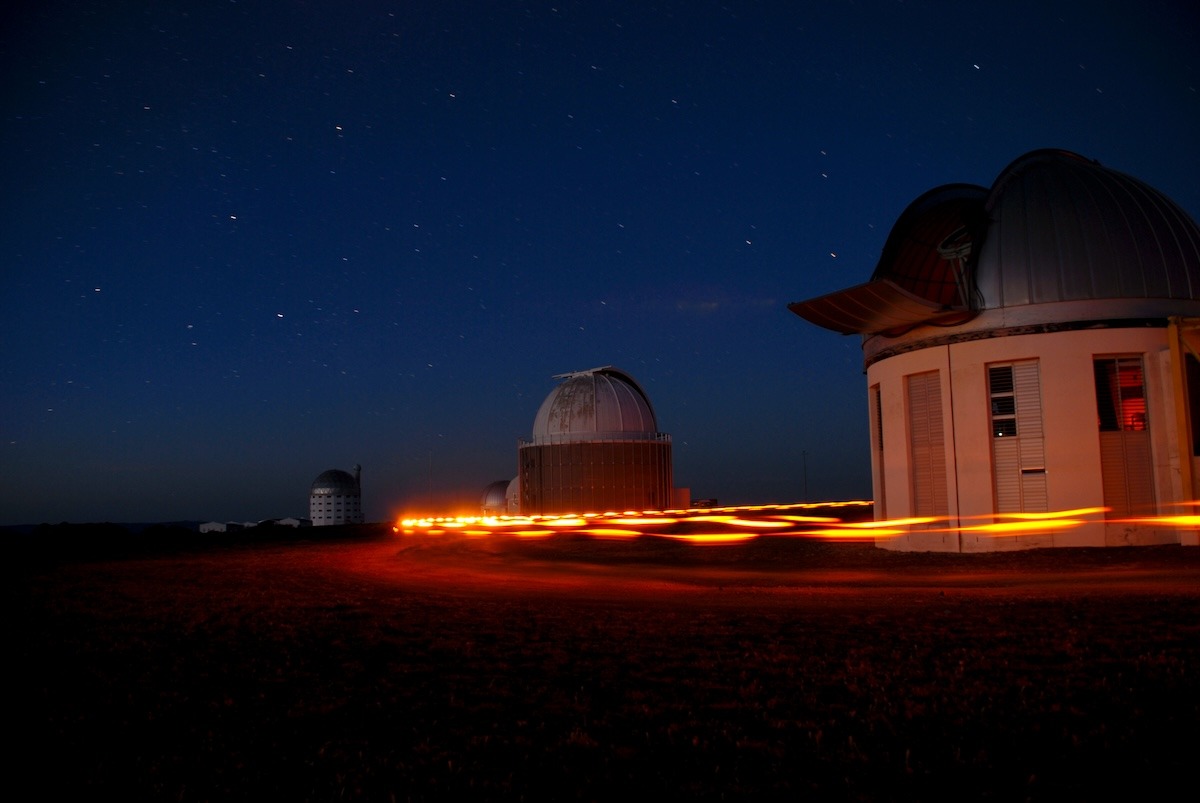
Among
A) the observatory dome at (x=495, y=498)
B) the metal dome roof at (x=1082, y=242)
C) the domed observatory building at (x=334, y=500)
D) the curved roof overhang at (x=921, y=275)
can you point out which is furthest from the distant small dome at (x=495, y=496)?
the metal dome roof at (x=1082, y=242)

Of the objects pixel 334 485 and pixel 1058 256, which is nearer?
pixel 1058 256

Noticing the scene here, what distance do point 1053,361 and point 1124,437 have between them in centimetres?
216

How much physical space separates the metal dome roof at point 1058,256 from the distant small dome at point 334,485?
5259 centimetres

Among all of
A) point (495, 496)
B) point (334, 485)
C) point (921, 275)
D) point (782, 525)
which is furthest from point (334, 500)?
point (921, 275)

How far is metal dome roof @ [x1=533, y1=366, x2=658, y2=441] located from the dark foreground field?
3176cm

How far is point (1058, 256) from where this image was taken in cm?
1809

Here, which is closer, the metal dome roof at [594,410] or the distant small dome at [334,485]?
the metal dome roof at [594,410]

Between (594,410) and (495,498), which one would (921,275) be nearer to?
(594,410)

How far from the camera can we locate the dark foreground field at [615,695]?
176 inches

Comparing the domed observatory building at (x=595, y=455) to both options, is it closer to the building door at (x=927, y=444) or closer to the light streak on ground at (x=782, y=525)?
the light streak on ground at (x=782, y=525)

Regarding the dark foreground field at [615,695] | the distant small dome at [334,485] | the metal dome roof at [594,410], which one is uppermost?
the metal dome roof at [594,410]

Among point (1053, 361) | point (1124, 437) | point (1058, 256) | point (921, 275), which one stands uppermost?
point (921, 275)

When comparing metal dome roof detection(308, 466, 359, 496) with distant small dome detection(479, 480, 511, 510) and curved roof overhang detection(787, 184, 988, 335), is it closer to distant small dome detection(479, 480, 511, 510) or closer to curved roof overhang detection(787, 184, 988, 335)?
distant small dome detection(479, 480, 511, 510)

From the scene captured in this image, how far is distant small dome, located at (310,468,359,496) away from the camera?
64875mm
